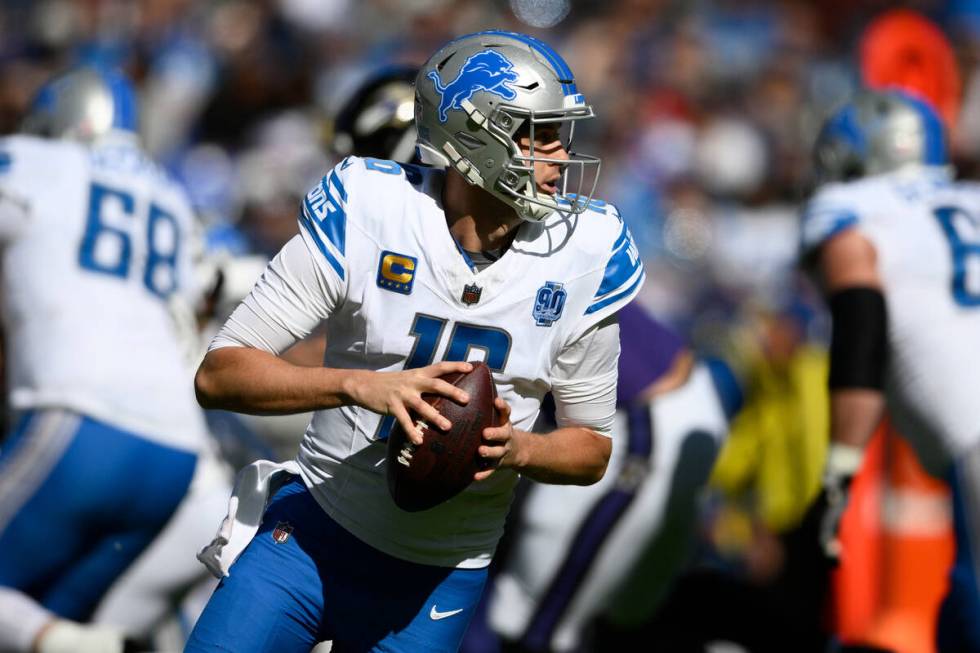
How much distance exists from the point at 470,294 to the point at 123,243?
204cm

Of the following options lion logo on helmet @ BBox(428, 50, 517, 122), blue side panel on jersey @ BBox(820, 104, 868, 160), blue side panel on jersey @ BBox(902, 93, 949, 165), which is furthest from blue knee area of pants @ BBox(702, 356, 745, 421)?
lion logo on helmet @ BBox(428, 50, 517, 122)

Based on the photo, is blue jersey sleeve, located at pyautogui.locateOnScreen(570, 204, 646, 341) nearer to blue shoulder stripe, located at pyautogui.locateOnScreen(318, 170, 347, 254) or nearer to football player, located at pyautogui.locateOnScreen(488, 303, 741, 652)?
blue shoulder stripe, located at pyautogui.locateOnScreen(318, 170, 347, 254)

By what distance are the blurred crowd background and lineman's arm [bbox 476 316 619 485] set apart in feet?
17.2

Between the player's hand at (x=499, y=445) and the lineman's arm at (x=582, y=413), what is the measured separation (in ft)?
0.30

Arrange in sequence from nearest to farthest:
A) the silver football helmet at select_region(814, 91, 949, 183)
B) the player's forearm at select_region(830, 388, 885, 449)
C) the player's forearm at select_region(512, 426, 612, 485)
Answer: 1. the player's forearm at select_region(512, 426, 612, 485)
2. the player's forearm at select_region(830, 388, 885, 449)
3. the silver football helmet at select_region(814, 91, 949, 183)

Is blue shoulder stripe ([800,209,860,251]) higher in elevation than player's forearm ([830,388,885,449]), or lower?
higher

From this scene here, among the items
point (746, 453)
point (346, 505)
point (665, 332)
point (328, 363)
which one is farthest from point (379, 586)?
point (746, 453)

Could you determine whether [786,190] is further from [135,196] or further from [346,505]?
[346,505]

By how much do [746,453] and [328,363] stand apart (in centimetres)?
410

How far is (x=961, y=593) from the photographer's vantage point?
156 inches

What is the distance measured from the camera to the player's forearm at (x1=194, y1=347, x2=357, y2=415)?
104 inches

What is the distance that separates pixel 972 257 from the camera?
162 inches

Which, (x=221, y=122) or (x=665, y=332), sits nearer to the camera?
(x=665, y=332)

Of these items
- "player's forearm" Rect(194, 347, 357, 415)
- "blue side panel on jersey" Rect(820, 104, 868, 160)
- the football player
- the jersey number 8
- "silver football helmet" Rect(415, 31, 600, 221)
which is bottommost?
the football player
